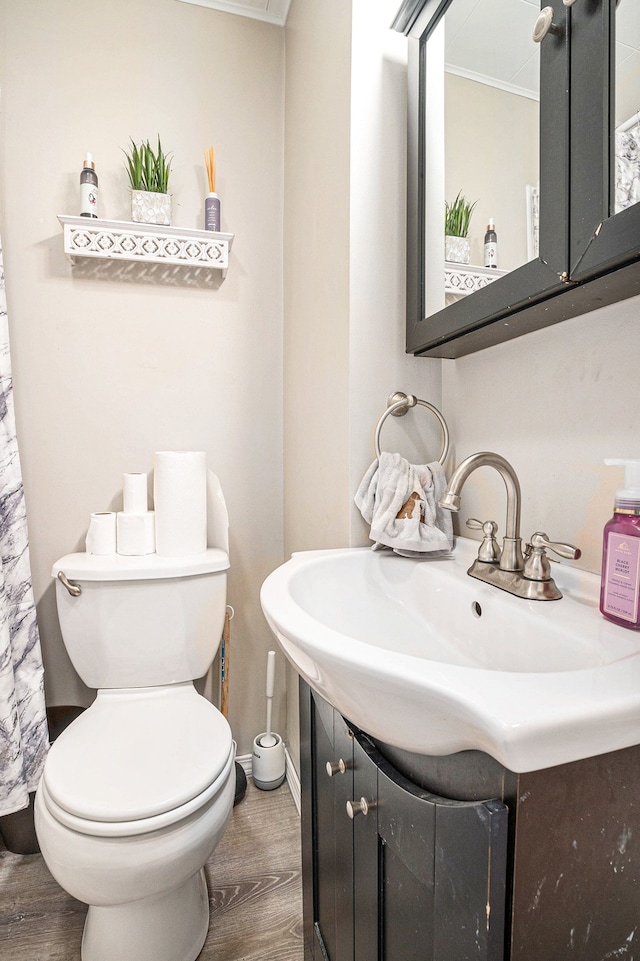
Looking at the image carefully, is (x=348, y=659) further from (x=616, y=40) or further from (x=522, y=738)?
(x=616, y=40)

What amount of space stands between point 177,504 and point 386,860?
105cm

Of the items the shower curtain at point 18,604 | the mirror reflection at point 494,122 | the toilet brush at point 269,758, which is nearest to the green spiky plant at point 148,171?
the shower curtain at point 18,604

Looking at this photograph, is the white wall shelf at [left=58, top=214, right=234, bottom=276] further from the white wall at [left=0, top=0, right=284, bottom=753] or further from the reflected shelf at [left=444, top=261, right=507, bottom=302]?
the reflected shelf at [left=444, top=261, right=507, bottom=302]

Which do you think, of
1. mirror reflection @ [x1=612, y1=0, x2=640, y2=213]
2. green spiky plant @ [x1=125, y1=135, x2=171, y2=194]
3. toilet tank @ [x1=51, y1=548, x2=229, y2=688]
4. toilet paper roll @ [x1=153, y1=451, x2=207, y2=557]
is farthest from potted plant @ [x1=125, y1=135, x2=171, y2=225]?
mirror reflection @ [x1=612, y1=0, x2=640, y2=213]

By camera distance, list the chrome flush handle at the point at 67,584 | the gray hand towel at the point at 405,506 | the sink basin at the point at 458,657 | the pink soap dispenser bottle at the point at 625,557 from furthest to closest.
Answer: the chrome flush handle at the point at 67,584, the gray hand towel at the point at 405,506, the pink soap dispenser bottle at the point at 625,557, the sink basin at the point at 458,657

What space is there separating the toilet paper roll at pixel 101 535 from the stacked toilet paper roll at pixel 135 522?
21mm

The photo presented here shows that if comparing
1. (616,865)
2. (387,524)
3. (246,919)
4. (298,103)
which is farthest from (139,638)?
(298,103)

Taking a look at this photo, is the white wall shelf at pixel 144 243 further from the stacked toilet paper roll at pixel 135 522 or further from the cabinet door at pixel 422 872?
the cabinet door at pixel 422 872

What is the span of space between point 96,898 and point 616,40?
152cm

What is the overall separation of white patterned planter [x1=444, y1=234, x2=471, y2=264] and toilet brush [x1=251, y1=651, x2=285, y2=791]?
1.24 metres

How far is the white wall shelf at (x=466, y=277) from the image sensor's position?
0.85 m

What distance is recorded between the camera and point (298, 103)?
1.49 meters

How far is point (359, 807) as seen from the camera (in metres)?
0.63

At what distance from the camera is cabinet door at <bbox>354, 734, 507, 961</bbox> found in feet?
1.33
